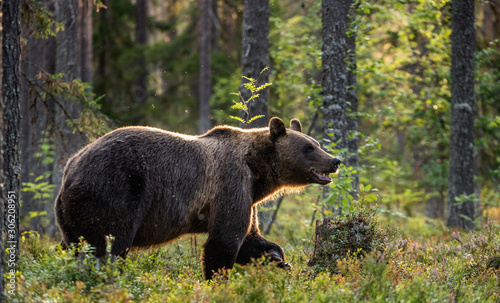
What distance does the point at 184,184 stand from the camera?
21.4 feet

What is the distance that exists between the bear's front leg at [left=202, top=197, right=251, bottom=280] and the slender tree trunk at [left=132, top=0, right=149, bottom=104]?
1919 cm

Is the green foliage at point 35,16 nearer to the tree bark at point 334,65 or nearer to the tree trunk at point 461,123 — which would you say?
the tree bark at point 334,65

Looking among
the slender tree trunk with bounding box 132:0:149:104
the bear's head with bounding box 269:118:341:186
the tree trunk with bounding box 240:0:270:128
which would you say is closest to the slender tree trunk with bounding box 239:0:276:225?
the tree trunk with bounding box 240:0:270:128

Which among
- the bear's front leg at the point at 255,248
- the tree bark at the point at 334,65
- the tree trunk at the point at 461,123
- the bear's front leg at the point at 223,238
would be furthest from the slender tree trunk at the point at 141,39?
the bear's front leg at the point at 223,238

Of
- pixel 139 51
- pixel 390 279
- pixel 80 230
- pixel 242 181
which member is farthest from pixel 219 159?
pixel 139 51

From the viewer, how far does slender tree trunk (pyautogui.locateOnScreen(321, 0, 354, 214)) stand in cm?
969

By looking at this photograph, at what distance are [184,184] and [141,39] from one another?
20.3 m

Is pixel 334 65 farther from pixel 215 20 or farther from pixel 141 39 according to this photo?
pixel 141 39

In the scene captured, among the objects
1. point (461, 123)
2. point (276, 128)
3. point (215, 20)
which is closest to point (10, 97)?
point (276, 128)

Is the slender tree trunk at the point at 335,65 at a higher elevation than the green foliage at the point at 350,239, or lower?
higher

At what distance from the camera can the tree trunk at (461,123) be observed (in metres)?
12.7

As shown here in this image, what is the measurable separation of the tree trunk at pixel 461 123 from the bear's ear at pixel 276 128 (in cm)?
734

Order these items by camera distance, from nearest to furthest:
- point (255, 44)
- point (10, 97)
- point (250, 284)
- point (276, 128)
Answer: point (250, 284) → point (10, 97) → point (276, 128) → point (255, 44)

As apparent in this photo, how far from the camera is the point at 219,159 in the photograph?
22.3 ft
